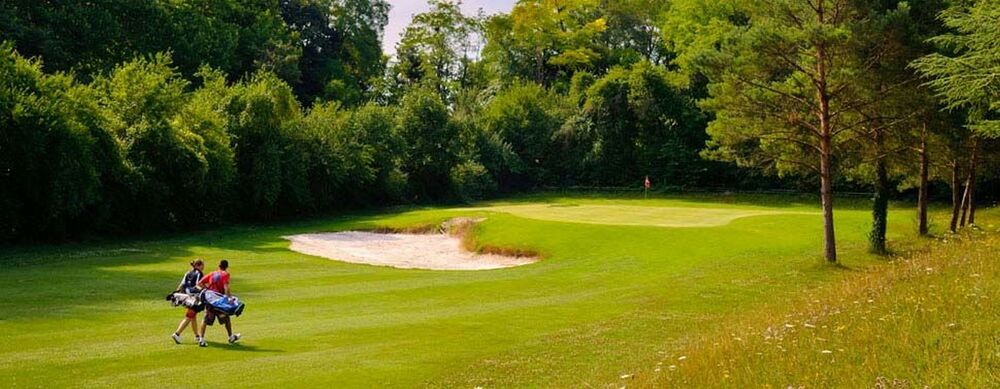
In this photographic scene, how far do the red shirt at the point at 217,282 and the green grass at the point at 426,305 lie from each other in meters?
1.15

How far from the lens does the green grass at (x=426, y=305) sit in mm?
14500

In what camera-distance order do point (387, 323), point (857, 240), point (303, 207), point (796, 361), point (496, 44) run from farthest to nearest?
point (496, 44) < point (303, 207) < point (857, 240) < point (387, 323) < point (796, 361)

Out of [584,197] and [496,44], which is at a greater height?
[496,44]

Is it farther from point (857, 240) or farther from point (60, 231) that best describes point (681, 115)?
point (60, 231)

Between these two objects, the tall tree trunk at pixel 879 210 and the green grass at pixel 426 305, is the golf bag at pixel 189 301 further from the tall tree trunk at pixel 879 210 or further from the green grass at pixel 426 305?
the tall tree trunk at pixel 879 210

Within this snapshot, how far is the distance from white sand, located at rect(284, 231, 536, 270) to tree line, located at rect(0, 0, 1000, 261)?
8517mm

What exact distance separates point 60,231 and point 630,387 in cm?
3507

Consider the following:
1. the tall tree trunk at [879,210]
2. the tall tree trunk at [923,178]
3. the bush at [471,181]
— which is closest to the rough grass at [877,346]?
the tall tree trunk at [879,210]

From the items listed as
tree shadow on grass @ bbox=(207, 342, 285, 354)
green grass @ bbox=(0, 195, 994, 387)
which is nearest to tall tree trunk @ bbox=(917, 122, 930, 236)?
green grass @ bbox=(0, 195, 994, 387)

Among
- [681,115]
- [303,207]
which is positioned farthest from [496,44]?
[303,207]

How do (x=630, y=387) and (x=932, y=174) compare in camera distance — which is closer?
(x=630, y=387)

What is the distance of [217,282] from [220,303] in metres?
0.62

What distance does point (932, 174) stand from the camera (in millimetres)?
41125

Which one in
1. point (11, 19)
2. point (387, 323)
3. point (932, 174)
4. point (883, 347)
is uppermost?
point (11, 19)
